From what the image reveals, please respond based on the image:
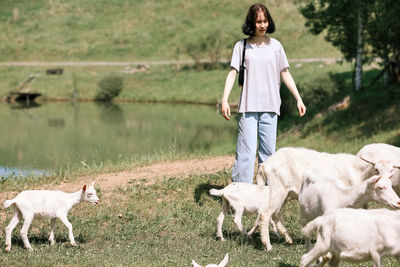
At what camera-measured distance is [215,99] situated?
3378 cm

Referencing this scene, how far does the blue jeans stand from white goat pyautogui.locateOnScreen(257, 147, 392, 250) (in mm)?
706

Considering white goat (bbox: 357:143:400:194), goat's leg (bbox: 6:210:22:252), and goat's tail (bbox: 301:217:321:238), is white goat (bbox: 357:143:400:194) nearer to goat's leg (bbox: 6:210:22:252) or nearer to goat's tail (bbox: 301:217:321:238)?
goat's tail (bbox: 301:217:321:238)

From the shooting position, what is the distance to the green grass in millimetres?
5883

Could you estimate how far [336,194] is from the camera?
18.2 ft

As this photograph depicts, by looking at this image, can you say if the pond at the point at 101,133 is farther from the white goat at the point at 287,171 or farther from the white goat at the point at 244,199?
the white goat at the point at 287,171

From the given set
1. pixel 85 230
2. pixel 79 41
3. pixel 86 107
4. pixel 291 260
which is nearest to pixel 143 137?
pixel 86 107

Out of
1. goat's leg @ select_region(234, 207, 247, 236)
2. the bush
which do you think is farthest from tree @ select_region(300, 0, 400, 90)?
the bush

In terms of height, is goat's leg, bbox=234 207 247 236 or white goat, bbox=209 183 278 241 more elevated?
white goat, bbox=209 183 278 241

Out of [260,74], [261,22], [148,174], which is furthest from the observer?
[148,174]

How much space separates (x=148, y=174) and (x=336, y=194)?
17.0ft

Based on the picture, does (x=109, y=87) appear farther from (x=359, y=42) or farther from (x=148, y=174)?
(x=148, y=174)

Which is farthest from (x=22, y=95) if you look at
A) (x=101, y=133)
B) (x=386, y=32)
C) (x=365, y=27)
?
(x=386, y=32)

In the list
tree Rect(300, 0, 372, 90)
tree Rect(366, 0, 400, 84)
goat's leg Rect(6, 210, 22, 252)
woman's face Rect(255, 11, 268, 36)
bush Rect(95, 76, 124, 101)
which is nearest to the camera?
goat's leg Rect(6, 210, 22, 252)

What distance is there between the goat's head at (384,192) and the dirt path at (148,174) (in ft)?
16.2
